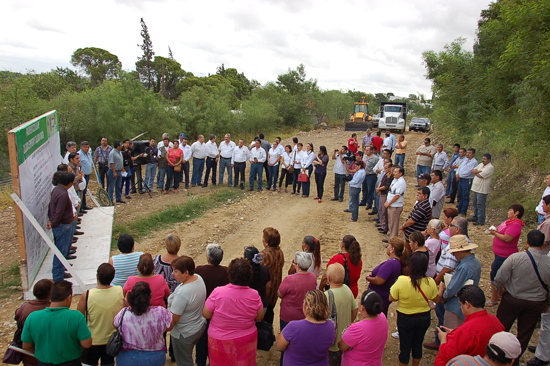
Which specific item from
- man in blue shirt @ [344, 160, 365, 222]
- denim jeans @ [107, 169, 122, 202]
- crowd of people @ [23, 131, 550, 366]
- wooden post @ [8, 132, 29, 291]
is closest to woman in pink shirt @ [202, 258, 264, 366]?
crowd of people @ [23, 131, 550, 366]

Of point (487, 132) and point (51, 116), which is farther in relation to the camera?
point (487, 132)

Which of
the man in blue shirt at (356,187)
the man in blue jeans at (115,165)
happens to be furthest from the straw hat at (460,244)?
the man in blue jeans at (115,165)

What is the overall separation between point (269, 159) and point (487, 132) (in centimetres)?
803

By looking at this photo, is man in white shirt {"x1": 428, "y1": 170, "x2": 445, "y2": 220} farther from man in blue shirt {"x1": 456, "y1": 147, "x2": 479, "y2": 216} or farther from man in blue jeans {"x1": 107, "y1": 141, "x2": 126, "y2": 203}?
man in blue jeans {"x1": 107, "y1": 141, "x2": 126, "y2": 203}

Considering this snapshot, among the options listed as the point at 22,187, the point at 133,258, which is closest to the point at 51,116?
the point at 22,187

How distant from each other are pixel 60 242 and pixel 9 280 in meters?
1.09

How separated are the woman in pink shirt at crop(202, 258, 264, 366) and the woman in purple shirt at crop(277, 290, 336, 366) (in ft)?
1.43

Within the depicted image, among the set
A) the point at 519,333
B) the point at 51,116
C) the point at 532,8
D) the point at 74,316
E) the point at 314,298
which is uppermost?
the point at 532,8

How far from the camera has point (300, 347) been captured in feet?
8.90

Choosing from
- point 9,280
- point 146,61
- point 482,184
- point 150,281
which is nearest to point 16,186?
point 9,280

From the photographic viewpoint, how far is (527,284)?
371 centimetres

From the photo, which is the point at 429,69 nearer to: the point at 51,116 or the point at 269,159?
the point at 269,159

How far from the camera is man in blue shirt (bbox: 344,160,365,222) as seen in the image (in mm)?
8430

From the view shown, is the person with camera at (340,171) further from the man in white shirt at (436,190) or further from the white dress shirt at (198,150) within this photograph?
the white dress shirt at (198,150)
